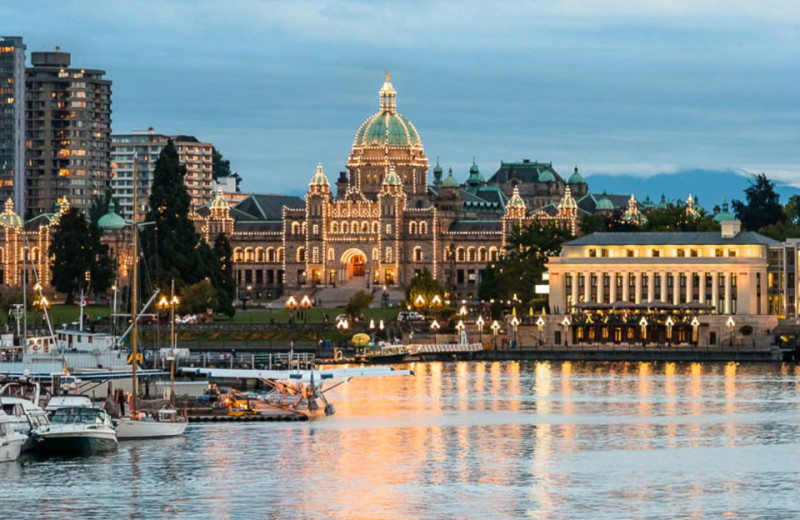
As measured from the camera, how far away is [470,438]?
108m

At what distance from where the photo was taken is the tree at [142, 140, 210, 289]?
192m

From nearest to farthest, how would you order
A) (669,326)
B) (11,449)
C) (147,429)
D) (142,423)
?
(11,449) < (142,423) < (147,429) < (669,326)

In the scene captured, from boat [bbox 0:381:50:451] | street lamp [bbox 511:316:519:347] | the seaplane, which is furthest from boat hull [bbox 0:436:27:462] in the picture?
street lamp [bbox 511:316:519:347]

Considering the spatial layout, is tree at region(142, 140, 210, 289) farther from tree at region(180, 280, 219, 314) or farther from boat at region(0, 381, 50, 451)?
boat at region(0, 381, 50, 451)

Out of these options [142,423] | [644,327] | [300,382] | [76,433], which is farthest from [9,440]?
[644,327]

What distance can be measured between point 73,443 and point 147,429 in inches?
293

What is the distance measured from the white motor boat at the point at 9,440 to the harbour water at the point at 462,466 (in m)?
0.55

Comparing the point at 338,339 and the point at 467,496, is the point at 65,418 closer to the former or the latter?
the point at 467,496

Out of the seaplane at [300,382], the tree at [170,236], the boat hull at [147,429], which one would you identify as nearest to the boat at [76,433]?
the boat hull at [147,429]

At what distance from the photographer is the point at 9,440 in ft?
298

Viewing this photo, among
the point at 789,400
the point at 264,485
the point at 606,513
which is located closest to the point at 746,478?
the point at 606,513

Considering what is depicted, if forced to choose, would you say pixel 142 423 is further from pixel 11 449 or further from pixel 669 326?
pixel 669 326

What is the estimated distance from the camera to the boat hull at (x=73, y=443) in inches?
3674

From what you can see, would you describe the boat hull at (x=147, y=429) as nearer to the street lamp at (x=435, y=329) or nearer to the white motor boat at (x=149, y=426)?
the white motor boat at (x=149, y=426)
